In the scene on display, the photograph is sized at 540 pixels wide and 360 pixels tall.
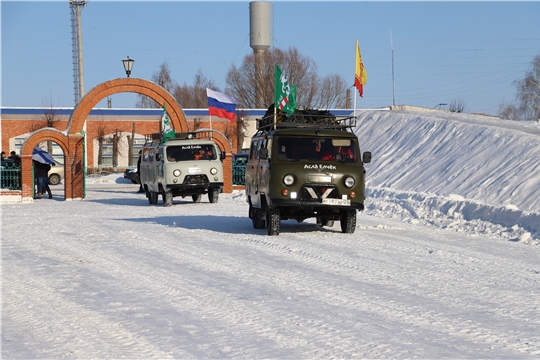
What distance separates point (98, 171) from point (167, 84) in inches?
1158

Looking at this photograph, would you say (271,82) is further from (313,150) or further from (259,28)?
(313,150)

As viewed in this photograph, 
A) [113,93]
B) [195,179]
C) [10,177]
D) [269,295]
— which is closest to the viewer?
[269,295]

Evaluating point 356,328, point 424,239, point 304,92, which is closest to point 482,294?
point 356,328

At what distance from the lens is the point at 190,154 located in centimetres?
2812

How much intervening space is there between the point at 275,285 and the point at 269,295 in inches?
27.8

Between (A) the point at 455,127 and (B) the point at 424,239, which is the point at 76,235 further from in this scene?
(A) the point at 455,127

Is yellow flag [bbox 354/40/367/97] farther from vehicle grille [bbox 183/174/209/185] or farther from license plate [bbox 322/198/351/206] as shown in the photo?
license plate [bbox 322/198/351/206]

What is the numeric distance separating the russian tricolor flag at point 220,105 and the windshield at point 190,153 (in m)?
8.24

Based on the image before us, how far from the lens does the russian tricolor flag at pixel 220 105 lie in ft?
120

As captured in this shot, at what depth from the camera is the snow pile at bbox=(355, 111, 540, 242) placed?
19156mm

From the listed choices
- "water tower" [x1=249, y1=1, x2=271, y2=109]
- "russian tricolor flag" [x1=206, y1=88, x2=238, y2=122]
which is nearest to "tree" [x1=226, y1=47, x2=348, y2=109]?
"water tower" [x1=249, y1=1, x2=271, y2=109]

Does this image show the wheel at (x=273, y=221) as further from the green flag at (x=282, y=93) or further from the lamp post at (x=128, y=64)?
the lamp post at (x=128, y=64)

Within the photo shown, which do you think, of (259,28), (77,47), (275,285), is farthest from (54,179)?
(275,285)

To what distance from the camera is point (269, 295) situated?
947cm
